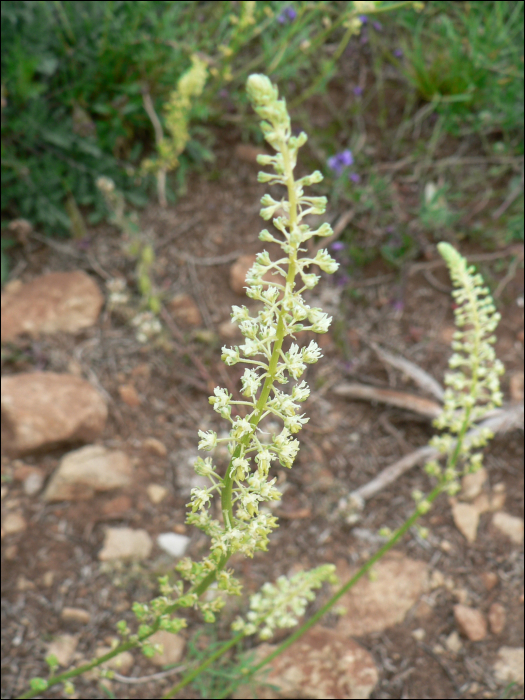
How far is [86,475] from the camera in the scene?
2906 millimetres

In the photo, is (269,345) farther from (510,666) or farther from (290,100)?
(290,100)

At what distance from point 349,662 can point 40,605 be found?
141 centimetres

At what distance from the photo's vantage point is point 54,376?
10.3ft

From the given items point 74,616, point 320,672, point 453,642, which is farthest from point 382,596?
point 74,616

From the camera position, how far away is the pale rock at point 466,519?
3023 mm

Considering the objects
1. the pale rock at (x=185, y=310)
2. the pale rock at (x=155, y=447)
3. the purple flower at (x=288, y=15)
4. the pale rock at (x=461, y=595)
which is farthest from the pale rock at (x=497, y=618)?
the purple flower at (x=288, y=15)

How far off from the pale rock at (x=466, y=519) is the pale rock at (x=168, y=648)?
1.50m

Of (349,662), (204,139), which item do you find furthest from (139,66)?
(349,662)

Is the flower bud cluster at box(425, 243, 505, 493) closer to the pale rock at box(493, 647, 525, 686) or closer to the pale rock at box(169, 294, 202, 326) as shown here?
the pale rock at box(493, 647, 525, 686)

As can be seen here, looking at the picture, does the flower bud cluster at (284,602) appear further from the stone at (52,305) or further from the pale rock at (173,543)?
the stone at (52,305)

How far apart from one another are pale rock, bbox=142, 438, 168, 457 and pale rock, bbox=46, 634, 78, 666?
945mm

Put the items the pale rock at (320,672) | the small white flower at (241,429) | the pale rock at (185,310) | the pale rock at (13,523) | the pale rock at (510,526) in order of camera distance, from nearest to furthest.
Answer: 1. the small white flower at (241,429)
2. the pale rock at (320,672)
3. the pale rock at (13,523)
4. the pale rock at (510,526)
5. the pale rock at (185,310)

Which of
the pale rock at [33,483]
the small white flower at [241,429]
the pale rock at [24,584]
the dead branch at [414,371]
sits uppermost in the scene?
the dead branch at [414,371]

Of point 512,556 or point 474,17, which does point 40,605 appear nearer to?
point 512,556
